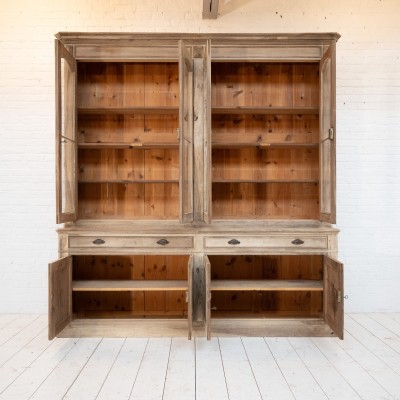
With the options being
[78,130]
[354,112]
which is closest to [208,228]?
[78,130]

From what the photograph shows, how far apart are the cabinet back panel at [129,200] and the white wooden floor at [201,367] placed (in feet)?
3.79

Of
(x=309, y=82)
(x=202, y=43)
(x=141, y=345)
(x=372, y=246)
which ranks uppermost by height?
(x=202, y=43)

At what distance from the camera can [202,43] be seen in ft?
11.8

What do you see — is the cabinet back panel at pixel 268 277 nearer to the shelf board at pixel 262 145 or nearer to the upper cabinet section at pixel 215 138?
the upper cabinet section at pixel 215 138

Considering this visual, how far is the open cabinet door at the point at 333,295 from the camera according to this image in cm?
304

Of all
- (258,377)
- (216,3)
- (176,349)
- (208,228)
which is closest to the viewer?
(258,377)

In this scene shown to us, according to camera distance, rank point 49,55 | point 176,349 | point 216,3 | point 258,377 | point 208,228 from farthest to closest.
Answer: point 49,55, point 216,3, point 208,228, point 176,349, point 258,377

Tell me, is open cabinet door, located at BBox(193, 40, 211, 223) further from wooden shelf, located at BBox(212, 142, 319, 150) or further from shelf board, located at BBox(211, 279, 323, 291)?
shelf board, located at BBox(211, 279, 323, 291)

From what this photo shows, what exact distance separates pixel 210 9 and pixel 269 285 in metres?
2.57

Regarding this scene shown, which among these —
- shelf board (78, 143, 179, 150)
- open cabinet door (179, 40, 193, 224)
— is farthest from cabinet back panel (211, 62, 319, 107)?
shelf board (78, 143, 179, 150)

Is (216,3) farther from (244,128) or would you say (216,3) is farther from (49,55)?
(49,55)

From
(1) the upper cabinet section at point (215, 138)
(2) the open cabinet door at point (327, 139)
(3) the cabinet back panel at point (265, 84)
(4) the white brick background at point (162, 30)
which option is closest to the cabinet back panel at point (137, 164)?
(1) the upper cabinet section at point (215, 138)

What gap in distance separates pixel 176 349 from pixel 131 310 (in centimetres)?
94

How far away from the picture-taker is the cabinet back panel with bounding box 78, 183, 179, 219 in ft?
13.0
